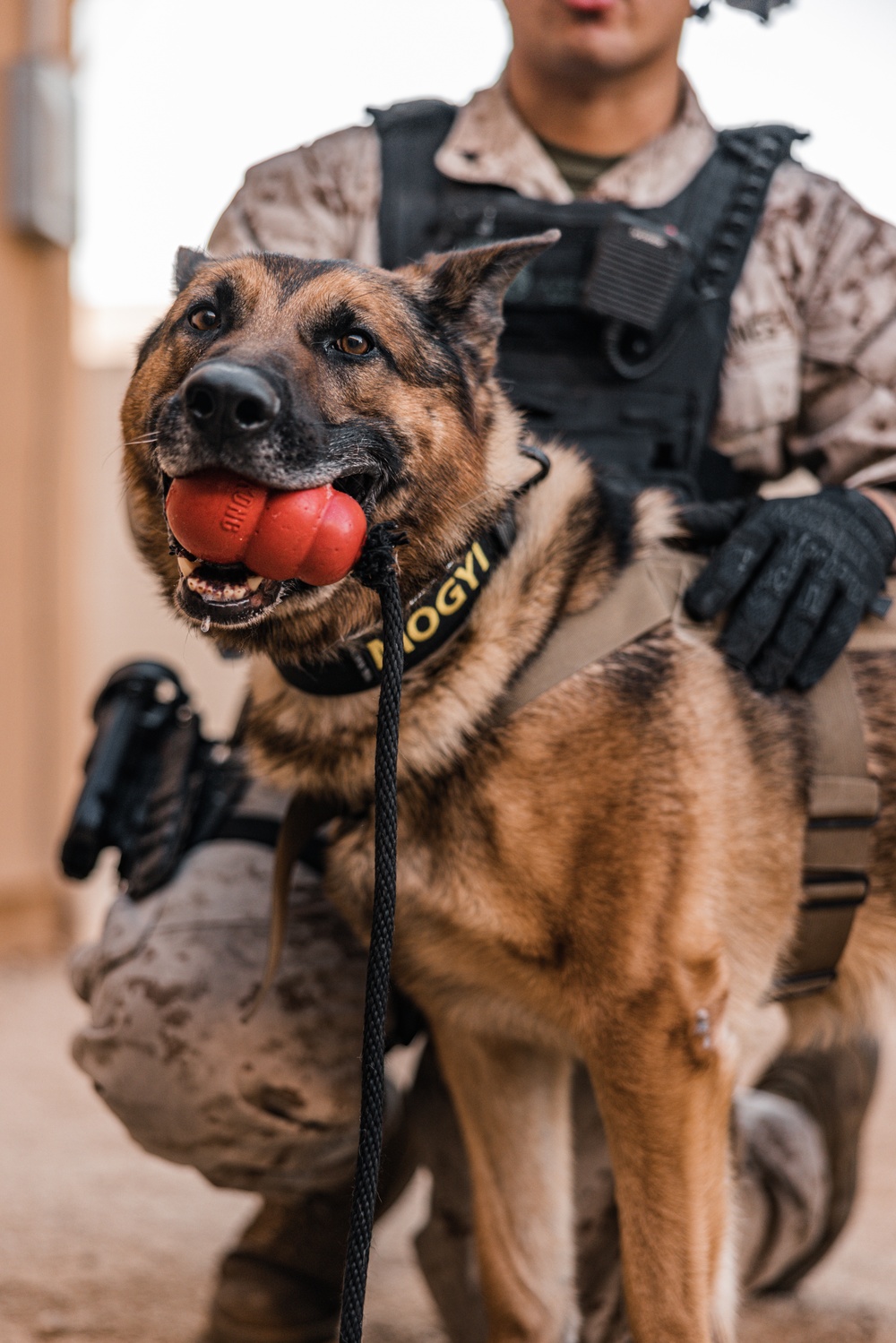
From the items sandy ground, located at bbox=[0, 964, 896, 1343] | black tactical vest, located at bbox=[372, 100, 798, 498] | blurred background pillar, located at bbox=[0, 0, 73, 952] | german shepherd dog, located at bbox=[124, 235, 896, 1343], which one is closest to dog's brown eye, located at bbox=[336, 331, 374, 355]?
german shepherd dog, located at bbox=[124, 235, 896, 1343]

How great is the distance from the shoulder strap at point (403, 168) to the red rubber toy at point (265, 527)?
80cm

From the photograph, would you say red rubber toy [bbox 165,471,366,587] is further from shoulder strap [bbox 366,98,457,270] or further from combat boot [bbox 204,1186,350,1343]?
combat boot [bbox 204,1186,350,1343]

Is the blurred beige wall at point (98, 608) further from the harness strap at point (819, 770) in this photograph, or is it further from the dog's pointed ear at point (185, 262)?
the harness strap at point (819, 770)

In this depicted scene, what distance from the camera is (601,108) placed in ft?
6.69

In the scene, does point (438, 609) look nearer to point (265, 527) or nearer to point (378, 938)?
point (265, 527)

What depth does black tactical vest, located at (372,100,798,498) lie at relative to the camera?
186 cm

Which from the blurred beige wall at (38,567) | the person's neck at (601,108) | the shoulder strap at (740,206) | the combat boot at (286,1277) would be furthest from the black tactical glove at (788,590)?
the blurred beige wall at (38,567)

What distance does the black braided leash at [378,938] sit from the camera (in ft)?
3.97

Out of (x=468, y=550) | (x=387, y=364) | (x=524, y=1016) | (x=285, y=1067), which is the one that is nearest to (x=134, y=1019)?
(x=285, y=1067)

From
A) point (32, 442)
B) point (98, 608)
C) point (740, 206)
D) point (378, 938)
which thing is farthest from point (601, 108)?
point (98, 608)

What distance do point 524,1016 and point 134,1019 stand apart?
533 mm

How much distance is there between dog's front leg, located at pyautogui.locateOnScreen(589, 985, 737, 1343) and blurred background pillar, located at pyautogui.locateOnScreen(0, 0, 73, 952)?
126 inches

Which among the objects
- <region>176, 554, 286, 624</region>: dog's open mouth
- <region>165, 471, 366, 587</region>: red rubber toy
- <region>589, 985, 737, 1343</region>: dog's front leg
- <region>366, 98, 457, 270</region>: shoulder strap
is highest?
<region>366, 98, 457, 270</region>: shoulder strap

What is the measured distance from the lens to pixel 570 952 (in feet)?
4.88
